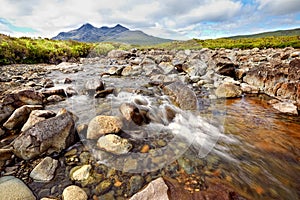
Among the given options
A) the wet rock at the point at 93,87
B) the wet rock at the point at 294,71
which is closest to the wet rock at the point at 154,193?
the wet rock at the point at 93,87

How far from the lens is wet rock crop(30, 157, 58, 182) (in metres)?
2.50

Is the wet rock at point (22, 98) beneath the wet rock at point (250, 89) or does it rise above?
above

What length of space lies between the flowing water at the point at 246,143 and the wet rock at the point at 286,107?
23 cm

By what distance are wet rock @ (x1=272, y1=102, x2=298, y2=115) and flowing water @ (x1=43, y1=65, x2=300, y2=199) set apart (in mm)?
225

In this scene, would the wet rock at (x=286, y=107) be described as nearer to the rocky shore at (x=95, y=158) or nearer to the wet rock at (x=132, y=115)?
the rocky shore at (x=95, y=158)

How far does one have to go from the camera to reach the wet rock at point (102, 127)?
3.47 meters

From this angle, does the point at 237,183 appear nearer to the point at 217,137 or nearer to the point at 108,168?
the point at 217,137

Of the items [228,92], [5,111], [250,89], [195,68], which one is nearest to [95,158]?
[5,111]

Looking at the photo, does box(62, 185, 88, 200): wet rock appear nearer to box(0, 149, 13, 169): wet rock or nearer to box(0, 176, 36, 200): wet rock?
box(0, 176, 36, 200): wet rock

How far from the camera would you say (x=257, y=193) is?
2410 mm

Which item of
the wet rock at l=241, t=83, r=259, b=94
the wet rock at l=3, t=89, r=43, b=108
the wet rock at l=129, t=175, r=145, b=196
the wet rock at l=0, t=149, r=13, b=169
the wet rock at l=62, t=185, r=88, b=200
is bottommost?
the wet rock at l=241, t=83, r=259, b=94

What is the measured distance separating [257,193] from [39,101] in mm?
5826

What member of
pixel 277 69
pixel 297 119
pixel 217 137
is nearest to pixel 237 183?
pixel 217 137

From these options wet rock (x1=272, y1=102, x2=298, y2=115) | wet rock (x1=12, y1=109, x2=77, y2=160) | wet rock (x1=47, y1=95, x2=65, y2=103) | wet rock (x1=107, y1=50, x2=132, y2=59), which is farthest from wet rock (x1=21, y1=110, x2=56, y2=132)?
wet rock (x1=107, y1=50, x2=132, y2=59)
